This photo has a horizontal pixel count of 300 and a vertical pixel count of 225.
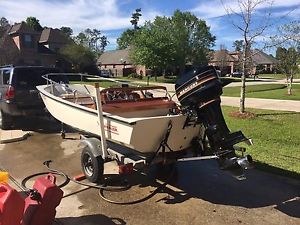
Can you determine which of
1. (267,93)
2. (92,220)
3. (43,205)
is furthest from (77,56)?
(43,205)

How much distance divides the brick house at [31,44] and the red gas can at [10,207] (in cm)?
4173

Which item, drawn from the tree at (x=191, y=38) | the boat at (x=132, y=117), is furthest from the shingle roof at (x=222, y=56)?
the boat at (x=132, y=117)

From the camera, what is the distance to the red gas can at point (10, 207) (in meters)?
3.55

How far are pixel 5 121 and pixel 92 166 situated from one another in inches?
213

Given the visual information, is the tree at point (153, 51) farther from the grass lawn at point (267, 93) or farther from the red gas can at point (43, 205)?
the red gas can at point (43, 205)

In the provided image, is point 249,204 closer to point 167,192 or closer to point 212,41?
point 167,192

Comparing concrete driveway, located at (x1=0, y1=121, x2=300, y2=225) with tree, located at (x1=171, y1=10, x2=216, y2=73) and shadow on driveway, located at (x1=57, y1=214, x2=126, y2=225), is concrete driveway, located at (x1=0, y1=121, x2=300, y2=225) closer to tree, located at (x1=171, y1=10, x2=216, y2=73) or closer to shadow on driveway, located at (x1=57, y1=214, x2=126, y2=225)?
shadow on driveway, located at (x1=57, y1=214, x2=126, y2=225)

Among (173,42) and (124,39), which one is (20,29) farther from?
(124,39)

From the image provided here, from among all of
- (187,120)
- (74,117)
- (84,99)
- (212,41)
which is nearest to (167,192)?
(187,120)

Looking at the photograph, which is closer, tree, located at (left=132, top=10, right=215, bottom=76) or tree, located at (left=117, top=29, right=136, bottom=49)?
tree, located at (left=132, top=10, right=215, bottom=76)

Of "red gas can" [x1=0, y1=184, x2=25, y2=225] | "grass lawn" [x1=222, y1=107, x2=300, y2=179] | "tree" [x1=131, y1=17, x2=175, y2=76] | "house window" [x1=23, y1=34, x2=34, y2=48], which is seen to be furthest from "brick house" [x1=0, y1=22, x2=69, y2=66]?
"red gas can" [x1=0, y1=184, x2=25, y2=225]

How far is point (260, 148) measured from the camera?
7.96 m

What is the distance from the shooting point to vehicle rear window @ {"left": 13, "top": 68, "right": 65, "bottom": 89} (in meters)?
9.66

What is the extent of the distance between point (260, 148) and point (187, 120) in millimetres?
3388
